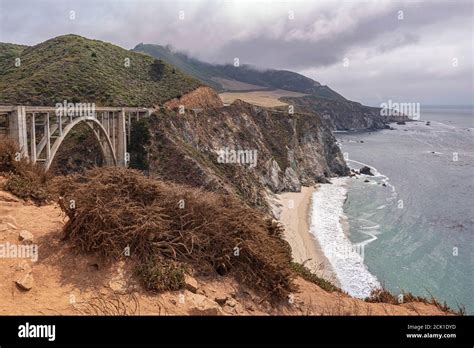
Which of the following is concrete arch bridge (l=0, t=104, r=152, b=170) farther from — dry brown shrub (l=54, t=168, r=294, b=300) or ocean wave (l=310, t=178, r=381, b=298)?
ocean wave (l=310, t=178, r=381, b=298)

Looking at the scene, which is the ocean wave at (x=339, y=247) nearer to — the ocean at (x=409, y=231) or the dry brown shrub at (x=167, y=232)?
the ocean at (x=409, y=231)

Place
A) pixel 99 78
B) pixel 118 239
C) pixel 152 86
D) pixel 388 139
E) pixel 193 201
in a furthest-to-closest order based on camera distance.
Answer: pixel 388 139
pixel 152 86
pixel 99 78
pixel 193 201
pixel 118 239

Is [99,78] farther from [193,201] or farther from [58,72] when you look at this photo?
[193,201]

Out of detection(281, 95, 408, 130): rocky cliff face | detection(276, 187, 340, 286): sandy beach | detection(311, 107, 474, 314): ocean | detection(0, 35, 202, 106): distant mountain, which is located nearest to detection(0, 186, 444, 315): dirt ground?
detection(311, 107, 474, 314): ocean

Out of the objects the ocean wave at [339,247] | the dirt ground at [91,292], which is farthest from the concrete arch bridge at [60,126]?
the ocean wave at [339,247]
